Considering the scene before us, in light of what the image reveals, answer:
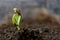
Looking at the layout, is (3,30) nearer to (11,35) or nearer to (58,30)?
(11,35)

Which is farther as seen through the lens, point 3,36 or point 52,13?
point 52,13

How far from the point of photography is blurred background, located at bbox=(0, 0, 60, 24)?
3.46 meters

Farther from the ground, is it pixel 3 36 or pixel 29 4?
pixel 29 4

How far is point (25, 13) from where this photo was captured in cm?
349

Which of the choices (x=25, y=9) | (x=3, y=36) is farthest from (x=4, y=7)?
(x=3, y=36)

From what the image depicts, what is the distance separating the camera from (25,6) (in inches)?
138

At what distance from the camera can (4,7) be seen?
3.47 meters

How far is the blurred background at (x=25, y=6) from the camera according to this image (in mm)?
3459

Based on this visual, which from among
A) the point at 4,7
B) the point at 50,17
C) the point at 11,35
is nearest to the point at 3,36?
the point at 11,35

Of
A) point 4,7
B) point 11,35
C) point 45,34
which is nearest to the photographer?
point 11,35

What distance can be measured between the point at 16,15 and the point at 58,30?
2.56 feet

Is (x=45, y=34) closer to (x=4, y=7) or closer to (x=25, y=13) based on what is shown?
(x=25, y=13)

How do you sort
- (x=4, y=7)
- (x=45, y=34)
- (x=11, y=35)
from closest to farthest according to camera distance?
(x=11, y=35)
(x=45, y=34)
(x=4, y=7)

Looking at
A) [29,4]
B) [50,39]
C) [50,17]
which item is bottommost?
[50,39]
